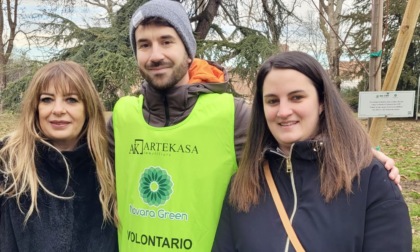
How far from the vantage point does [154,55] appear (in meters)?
2.28

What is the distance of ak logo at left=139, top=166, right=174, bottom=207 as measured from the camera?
2.21 meters

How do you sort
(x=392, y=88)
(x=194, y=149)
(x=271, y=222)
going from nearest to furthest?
(x=271, y=222), (x=194, y=149), (x=392, y=88)

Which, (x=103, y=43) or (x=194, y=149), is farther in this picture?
(x=103, y=43)

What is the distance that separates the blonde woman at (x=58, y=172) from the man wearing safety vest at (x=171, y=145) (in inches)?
4.8

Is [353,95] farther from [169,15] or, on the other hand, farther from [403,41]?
[169,15]

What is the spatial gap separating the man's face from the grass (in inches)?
32.6

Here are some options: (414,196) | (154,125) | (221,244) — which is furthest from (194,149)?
(414,196)

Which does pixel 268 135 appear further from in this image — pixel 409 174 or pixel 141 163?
pixel 409 174

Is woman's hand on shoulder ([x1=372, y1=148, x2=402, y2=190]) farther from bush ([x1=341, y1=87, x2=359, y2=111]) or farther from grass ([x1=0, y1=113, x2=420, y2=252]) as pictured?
bush ([x1=341, y1=87, x2=359, y2=111])

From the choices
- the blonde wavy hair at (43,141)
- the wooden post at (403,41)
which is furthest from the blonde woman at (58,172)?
the wooden post at (403,41)

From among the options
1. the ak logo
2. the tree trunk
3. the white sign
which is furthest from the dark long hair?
the tree trunk

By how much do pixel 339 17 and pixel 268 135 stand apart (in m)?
19.5

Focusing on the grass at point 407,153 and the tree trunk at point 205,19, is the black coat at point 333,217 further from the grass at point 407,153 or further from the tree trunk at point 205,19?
the tree trunk at point 205,19

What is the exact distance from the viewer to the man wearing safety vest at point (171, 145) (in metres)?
2.19
